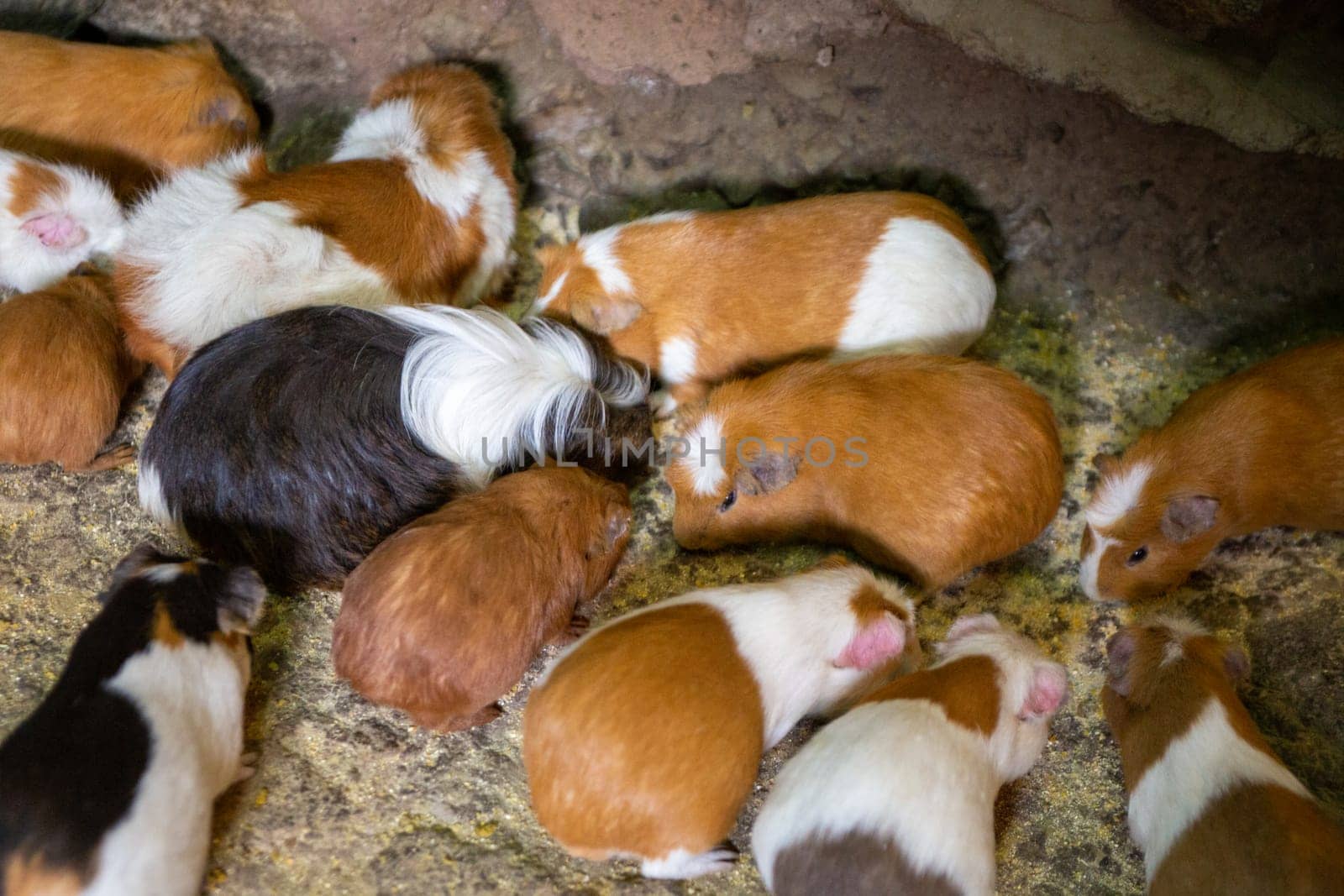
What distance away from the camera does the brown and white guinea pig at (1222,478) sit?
2.65m

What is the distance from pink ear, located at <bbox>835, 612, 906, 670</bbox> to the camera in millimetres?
2283

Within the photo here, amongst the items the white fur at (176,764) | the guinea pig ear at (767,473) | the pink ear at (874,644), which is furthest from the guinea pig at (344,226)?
the pink ear at (874,644)

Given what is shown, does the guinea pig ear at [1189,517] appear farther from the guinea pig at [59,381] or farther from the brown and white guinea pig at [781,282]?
the guinea pig at [59,381]

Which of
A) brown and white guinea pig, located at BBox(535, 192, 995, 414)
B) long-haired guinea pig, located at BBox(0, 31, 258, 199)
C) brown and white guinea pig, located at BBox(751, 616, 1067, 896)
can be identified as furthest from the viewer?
long-haired guinea pig, located at BBox(0, 31, 258, 199)

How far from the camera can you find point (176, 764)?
195cm

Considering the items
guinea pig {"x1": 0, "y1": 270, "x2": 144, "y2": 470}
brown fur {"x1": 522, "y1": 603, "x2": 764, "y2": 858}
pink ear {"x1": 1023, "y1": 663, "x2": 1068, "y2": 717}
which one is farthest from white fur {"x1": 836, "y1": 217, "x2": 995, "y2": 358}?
guinea pig {"x1": 0, "y1": 270, "x2": 144, "y2": 470}

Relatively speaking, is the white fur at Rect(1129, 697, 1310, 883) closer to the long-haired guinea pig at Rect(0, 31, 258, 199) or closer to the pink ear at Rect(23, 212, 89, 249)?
the long-haired guinea pig at Rect(0, 31, 258, 199)

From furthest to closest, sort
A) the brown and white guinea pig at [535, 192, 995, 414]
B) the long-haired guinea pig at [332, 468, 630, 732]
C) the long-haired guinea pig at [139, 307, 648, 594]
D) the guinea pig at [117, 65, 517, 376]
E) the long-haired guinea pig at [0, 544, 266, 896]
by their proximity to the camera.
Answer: the brown and white guinea pig at [535, 192, 995, 414] → the guinea pig at [117, 65, 517, 376] → the long-haired guinea pig at [139, 307, 648, 594] → the long-haired guinea pig at [332, 468, 630, 732] → the long-haired guinea pig at [0, 544, 266, 896]

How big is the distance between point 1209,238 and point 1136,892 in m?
1.96

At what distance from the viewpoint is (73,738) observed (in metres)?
1.90

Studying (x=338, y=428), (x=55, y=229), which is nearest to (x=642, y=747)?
(x=338, y=428)

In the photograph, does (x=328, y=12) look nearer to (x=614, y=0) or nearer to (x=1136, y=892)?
(x=614, y=0)

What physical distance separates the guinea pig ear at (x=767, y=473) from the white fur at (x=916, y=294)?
1.63 ft

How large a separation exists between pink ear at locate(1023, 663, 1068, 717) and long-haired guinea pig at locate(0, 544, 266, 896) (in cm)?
183
